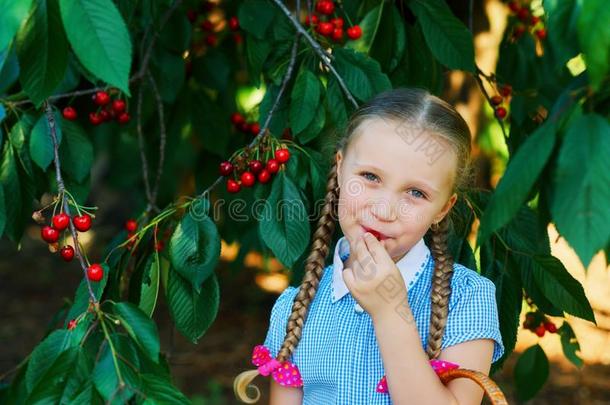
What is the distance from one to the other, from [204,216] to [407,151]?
549 millimetres

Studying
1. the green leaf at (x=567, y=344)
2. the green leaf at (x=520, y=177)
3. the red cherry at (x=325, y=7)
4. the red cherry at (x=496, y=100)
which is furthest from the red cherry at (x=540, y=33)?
the green leaf at (x=520, y=177)

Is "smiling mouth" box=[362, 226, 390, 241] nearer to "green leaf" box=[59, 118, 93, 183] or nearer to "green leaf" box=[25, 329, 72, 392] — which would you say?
"green leaf" box=[25, 329, 72, 392]

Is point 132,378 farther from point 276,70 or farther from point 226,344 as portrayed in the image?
point 226,344

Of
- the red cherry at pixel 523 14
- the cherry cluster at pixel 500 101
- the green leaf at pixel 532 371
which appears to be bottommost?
the green leaf at pixel 532 371

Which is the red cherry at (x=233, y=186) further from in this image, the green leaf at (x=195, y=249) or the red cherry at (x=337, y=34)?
the red cherry at (x=337, y=34)

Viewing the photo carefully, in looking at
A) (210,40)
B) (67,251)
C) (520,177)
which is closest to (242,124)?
(210,40)

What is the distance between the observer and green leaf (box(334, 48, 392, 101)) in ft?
6.72

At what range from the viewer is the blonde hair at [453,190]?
1.67 metres

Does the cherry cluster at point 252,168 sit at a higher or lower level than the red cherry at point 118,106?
lower

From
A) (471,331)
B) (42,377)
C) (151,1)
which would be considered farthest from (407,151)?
(151,1)

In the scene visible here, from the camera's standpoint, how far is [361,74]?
81.4 inches

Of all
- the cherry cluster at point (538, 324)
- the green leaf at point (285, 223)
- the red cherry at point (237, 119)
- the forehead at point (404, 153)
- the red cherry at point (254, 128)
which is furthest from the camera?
the red cherry at point (237, 119)

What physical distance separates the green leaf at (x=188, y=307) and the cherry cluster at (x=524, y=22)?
1.48 meters

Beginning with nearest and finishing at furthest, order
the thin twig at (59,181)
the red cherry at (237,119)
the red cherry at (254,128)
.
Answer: the thin twig at (59,181), the red cherry at (254,128), the red cherry at (237,119)
